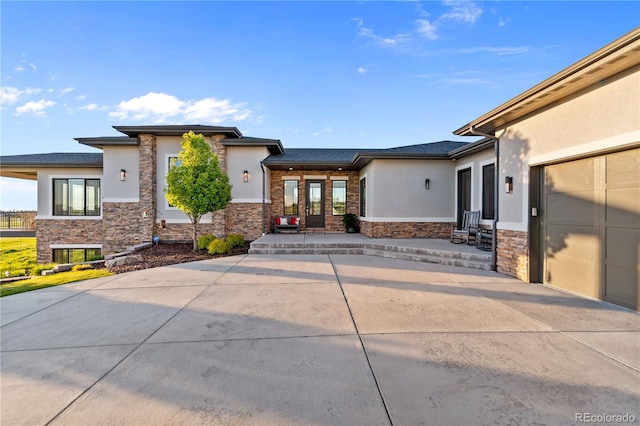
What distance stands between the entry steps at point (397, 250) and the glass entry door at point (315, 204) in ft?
11.8

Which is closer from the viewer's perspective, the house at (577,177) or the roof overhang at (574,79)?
the roof overhang at (574,79)

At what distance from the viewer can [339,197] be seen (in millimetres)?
13258

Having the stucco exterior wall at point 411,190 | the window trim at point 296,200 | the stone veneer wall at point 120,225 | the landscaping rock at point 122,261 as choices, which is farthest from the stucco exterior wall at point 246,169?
the stucco exterior wall at point 411,190

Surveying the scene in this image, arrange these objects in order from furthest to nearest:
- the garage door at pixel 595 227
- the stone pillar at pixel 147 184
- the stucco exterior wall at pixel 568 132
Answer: the stone pillar at pixel 147 184
the garage door at pixel 595 227
the stucco exterior wall at pixel 568 132

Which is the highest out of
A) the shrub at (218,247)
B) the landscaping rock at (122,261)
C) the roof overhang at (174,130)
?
the roof overhang at (174,130)

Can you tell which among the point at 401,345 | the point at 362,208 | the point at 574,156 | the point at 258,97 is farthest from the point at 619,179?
the point at 258,97

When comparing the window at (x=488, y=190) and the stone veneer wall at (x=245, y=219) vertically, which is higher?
the window at (x=488, y=190)

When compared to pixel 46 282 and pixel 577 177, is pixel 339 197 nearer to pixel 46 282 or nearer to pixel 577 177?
pixel 577 177

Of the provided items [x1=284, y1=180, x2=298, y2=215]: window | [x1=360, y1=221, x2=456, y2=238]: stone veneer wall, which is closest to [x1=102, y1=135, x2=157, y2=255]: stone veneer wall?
[x1=284, y1=180, x2=298, y2=215]: window

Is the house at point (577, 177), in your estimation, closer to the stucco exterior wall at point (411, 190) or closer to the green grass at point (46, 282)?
the stucco exterior wall at point (411, 190)

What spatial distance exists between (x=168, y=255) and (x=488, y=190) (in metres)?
10.6

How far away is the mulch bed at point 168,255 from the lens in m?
7.73

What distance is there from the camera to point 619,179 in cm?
422

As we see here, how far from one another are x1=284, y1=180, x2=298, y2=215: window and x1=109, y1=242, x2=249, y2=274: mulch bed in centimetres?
294
